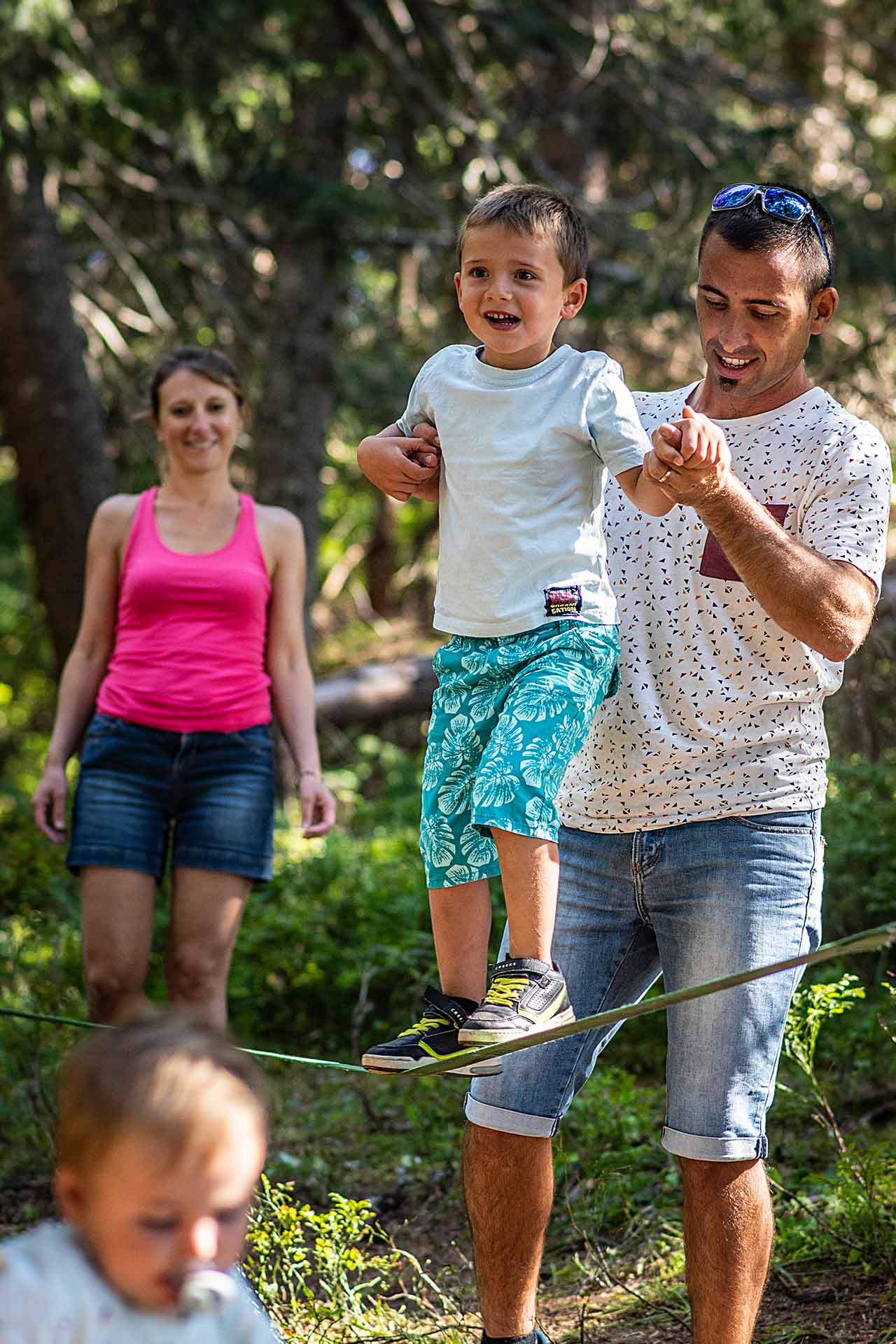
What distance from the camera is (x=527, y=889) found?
2.53 meters

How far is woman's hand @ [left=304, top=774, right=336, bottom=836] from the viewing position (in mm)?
4059

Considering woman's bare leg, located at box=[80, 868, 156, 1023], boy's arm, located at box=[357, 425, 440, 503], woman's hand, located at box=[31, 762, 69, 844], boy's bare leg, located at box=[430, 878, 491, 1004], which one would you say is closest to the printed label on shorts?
boy's arm, located at box=[357, 425, 440, 503]

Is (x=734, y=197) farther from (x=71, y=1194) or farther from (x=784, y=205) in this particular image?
(x=71, y=1194)

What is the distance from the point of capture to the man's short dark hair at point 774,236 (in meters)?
2.65

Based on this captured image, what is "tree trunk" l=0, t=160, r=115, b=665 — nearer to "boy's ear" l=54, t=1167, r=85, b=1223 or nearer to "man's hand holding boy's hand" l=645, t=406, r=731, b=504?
"man's hand holding boy's hand" l=645, t=406, r=731, b=504

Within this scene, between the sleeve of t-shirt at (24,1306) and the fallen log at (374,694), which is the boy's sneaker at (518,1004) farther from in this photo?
the fallen log at (374,694)

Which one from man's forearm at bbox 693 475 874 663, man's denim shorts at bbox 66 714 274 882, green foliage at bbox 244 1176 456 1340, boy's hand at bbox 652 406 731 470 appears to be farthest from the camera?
man's denim shorts at bbox 66 714 274 882

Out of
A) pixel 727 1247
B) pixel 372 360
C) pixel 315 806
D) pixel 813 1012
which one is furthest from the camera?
pixel 372 360

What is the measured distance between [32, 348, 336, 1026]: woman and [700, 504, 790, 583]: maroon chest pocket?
1655 millimetres

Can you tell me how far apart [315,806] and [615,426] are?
184cm

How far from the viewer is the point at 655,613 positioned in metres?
2.76

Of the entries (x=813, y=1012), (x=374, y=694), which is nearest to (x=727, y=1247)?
(x=813, y=1012)

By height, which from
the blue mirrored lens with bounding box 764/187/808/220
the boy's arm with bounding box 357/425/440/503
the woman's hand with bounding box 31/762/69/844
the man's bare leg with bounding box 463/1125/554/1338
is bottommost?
the man's bare leg with bounding box 463/1125/554/1338

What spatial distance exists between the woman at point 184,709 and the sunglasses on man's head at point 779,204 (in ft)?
5.90
